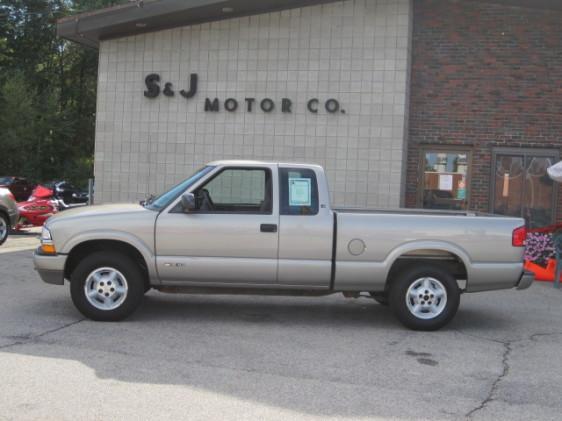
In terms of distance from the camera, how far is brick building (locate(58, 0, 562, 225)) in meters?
13.9

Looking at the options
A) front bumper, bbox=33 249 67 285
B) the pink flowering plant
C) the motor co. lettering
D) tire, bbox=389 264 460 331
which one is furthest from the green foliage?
tire, bbox=389 264 460 331

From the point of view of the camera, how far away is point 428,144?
14219mm

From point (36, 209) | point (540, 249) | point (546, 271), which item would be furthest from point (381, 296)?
point (36, 209)

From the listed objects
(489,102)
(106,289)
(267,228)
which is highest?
(489,102)

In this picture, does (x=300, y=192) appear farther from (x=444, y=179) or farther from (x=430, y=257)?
(x=444, y=179)

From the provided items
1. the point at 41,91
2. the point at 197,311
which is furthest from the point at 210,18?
the point at 41,91

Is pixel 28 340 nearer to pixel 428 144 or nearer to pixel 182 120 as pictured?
pixel 182 120

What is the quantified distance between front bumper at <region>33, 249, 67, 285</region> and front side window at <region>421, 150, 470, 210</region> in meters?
8.96

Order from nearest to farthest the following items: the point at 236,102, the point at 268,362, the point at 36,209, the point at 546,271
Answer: the point at 268,362, the point at 546,271, the point at 236,102, the point at 36,209

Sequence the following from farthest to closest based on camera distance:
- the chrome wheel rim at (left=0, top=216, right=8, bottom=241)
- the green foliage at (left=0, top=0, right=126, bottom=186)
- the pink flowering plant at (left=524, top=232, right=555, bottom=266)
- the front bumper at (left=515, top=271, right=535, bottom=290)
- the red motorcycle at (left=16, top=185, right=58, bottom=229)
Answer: the green foliage at (left=0, top=0, right=126, bottom=186) < the red motorcycle at (left=16, top=185, right=58, bottom=229) < the chrome wheel rim at (left=0, top=216, right=8, bottom=241) < the pink flowering plant at (left=524, top=232, right=555, bottom=266) < the front bumper at (left=515, top=271, right=535, bottom=290)

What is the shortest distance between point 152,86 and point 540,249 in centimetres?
878

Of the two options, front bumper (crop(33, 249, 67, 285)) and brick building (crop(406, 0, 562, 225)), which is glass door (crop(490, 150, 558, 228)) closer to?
brick building (crop(406, 0, 562, 225))

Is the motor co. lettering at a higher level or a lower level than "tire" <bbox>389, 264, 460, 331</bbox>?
higher

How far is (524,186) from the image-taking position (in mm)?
14016
